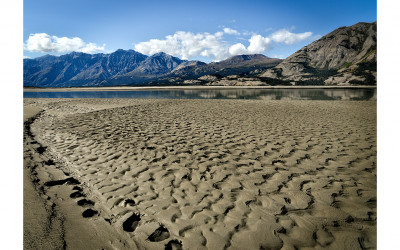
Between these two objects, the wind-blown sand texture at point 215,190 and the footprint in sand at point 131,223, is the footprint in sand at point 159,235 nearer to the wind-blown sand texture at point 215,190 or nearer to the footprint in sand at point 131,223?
the wind-blown sand texture at point 215,190

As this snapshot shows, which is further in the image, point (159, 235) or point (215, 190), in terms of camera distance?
point (215, 190)

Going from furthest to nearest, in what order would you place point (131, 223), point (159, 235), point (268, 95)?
point (268, 95) < point (131, 223) < point (159, 235)

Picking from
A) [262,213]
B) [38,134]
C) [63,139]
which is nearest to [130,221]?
[262,213]

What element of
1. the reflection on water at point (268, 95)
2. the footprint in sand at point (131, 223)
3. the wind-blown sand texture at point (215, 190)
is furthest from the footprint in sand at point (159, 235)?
the reflection on water at point (268, 95)

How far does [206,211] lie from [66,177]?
4.53 m

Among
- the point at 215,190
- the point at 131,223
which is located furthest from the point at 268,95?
the point at 131,223

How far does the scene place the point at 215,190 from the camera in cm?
495

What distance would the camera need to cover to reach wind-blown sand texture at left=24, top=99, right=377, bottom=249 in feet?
11.5

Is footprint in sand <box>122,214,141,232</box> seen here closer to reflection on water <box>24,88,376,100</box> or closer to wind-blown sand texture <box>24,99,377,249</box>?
wind-blown sand texture <box>24,99,377,249</box>

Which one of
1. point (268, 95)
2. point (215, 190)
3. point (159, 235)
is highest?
point (268, 95)

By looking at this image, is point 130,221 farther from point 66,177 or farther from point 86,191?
point 66,177

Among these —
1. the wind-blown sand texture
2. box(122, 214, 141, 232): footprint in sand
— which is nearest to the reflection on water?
the wind-blown sand texture

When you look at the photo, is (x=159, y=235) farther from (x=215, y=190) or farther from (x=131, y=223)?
(x=215, y=190)

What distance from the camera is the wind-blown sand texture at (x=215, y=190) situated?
351 centimetres
